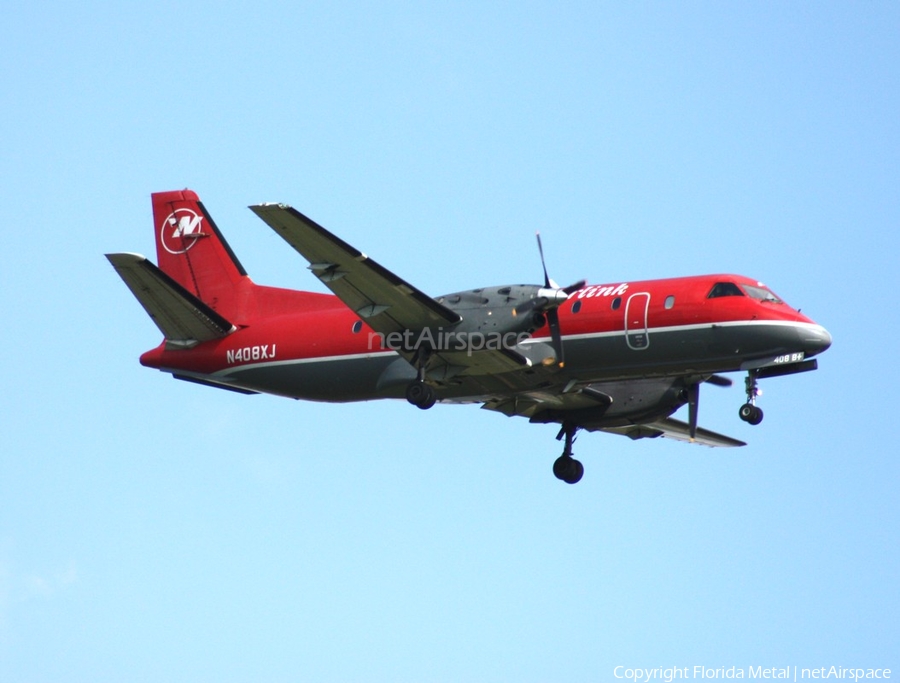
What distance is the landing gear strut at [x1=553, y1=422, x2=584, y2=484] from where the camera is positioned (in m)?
25.1

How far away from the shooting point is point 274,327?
24.5 metres

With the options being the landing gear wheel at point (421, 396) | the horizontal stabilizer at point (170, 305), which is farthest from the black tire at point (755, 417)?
the horizontal stabilizer at point (170, 305)

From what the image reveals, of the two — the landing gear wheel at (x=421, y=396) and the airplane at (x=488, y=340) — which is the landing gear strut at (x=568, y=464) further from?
the landing gear wheel at (x=421, y=396)

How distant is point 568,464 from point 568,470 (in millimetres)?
121

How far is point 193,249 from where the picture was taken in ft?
88.4

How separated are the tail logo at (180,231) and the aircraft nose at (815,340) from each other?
1290 centimetres

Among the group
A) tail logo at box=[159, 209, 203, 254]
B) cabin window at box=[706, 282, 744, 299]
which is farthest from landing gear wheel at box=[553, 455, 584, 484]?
tail logo at box=[159, 209, 203, 254]

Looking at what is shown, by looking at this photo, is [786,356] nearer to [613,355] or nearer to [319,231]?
[613,355]

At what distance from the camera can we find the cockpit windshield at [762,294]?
21.4 meters

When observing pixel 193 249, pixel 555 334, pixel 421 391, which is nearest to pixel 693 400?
pixel 555 334

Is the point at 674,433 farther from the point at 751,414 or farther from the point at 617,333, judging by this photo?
the point at 617,333

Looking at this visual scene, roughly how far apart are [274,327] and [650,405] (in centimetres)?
733

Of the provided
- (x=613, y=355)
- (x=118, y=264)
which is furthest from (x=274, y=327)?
(x=613, y=355)

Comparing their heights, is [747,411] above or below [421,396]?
below
